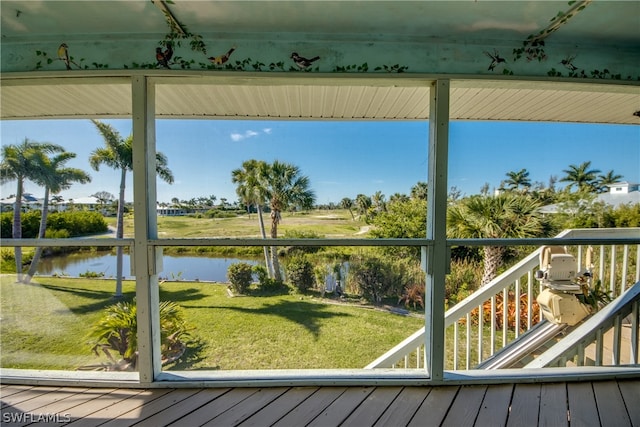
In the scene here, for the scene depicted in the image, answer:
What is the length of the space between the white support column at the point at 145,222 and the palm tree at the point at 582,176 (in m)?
3.23

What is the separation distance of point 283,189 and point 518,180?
2.06 metres

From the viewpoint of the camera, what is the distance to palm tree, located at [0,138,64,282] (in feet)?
5.94

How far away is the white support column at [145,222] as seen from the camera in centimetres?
151

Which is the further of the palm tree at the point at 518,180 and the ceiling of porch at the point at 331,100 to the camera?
the palm tree at the point at 518,180

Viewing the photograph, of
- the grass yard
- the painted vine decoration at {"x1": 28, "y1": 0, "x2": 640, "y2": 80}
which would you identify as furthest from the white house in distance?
the grass yard

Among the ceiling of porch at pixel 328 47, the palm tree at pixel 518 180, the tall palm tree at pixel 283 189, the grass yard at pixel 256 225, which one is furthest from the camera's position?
the palm tree at pixel 518 180

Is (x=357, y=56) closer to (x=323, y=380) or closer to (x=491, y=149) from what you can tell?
(x=491, y=149)

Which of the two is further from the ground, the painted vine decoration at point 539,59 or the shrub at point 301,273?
the painted vine decoration at point 539,59

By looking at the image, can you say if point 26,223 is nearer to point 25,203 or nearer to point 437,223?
point 25,203

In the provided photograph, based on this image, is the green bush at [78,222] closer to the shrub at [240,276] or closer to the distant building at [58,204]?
the distant building at [58,204]

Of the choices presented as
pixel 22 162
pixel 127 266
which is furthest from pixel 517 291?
pixel 22 162

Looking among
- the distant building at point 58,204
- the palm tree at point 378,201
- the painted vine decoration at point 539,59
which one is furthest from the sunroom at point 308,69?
the palm tree at point 378,201

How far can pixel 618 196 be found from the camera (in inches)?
83.0

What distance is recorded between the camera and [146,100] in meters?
1.53
